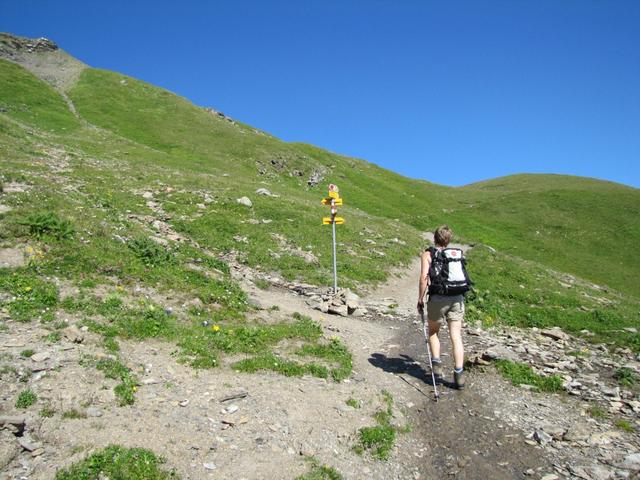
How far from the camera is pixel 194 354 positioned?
34.1 ft

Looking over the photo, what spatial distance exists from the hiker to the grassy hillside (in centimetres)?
626

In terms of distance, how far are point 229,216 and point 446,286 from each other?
64.0 ft

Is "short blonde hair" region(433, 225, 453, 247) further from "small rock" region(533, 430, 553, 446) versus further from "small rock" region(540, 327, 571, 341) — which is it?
"small rock" region(540, 327, 571, 341)

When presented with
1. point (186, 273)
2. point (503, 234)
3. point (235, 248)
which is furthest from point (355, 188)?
point (186, 273)

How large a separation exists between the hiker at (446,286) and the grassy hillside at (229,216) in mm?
6264

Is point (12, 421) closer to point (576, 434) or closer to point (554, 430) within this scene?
point (554, 430)

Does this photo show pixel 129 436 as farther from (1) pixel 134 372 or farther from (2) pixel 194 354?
(2) pixel 194 354

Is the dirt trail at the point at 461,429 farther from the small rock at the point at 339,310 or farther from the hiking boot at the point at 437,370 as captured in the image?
the small rock at the point at 339,310

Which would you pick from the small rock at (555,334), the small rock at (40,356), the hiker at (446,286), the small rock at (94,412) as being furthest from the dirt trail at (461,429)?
the small rock at (40,356)

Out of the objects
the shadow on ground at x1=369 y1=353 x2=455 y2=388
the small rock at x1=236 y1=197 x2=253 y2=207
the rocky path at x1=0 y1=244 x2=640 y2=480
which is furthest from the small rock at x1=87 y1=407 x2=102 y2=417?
the small rock at x1=236 y1=197 x2=253 y2=207

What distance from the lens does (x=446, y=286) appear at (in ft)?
33.2

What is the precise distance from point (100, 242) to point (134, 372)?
A: 7.74 m

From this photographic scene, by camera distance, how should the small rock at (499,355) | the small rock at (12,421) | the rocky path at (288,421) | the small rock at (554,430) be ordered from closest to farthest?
the small rock at (12,421)
the rocky path at (288,421)
the small rock at (554,430)
the small rock at (499,355)

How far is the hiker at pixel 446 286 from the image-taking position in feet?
33.3
